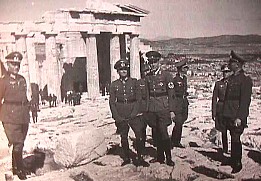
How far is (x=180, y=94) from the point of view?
3.47 metres

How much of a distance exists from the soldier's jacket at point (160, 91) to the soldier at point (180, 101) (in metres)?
0.05

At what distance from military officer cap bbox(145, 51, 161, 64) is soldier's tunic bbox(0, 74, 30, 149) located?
112 cm

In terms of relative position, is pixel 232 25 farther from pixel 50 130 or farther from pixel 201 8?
pixel 50 130

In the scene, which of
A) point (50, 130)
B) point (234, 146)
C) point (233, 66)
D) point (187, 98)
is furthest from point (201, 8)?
point (50, 130)

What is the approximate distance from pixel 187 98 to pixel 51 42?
4.25ft

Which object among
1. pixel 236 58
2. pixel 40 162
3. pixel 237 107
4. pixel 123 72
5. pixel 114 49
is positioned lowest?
pixel 40 162

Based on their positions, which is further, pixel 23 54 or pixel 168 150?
pixel 168 150

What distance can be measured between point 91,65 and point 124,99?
0.42 meters

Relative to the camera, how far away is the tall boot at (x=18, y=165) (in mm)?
3549

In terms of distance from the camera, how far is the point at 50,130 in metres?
3.51

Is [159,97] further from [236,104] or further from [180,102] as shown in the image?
[236,104]

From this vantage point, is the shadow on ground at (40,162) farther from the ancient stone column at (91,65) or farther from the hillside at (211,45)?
the hillside at (211,45)

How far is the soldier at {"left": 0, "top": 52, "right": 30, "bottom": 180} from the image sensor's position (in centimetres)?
344

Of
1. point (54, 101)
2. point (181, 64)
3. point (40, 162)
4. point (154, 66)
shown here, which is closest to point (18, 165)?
point (40, 162)
